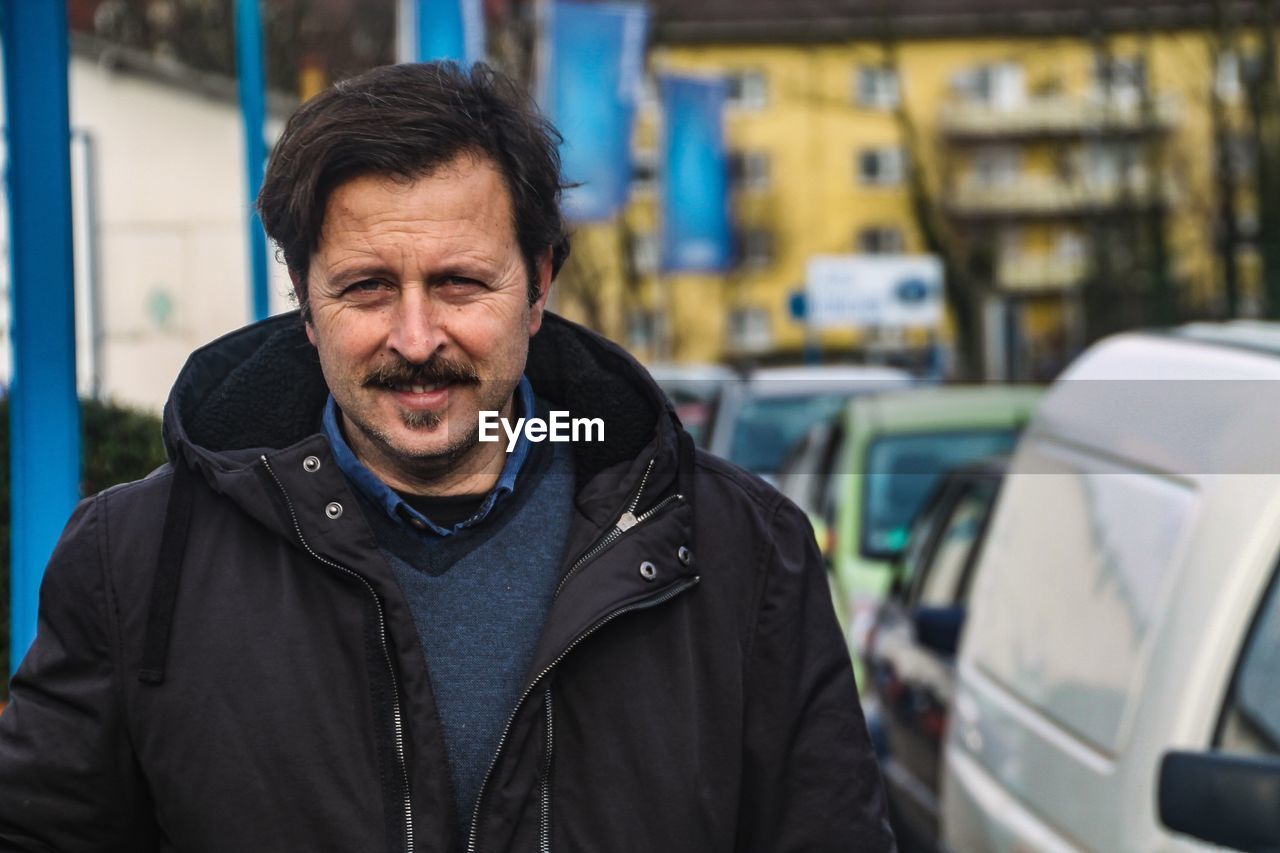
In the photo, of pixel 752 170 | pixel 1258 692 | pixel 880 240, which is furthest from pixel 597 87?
pixel 880 240

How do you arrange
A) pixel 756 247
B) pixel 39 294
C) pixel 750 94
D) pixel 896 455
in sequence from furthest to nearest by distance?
pixel 750 94
pixel 756 247
pixel 896 455
pixel 39 294

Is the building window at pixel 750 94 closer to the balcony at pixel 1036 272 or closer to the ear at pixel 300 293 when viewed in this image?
the balcony at pixel 1036 272

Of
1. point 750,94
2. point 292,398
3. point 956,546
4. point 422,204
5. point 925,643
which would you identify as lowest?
point 925,643

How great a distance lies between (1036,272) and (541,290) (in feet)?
238

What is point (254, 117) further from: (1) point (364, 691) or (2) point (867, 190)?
(2) point (867, 190)

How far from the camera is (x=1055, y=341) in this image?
7244 centimetres

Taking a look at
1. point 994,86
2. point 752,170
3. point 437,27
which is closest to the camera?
point 437,27

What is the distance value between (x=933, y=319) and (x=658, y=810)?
2594cm

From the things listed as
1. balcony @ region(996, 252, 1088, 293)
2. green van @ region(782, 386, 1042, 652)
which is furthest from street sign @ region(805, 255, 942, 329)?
balcony @ region(996, 252, 1088, 293)

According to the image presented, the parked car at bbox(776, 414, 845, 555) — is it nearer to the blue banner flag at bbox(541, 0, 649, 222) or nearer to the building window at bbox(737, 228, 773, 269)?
the blue banner flag at bbox(541, 0, 649, 222)

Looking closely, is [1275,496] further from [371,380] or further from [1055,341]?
[1055,341]

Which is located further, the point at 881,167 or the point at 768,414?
the point at 881,167

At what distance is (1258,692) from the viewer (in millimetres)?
3527

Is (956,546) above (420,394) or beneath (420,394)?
beneath
